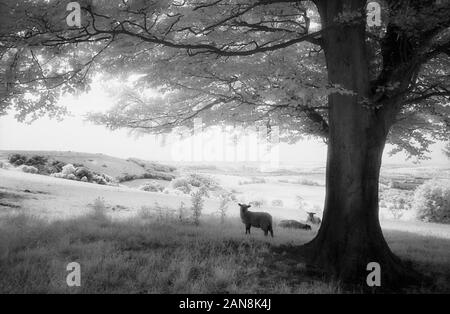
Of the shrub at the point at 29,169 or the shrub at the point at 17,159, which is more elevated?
the shrub at the point at 17,159

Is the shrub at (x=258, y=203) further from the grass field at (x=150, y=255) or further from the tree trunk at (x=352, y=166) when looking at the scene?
the tree trunk at (x=352, y=166)

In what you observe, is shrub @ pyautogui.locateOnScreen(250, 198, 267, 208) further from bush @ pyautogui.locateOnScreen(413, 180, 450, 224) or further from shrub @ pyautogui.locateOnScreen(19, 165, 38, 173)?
shrub @ pyautogui.locateOnScreen(19, 165, 38, 173)

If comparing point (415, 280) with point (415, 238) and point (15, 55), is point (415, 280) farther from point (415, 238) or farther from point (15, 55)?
point (15, 55)

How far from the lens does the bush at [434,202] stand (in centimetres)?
2150

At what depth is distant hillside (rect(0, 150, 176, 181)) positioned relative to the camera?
3058 centimetres

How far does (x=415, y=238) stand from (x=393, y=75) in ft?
27.5

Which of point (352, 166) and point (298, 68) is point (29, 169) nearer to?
point (298, 68)

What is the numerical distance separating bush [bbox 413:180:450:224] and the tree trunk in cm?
1626

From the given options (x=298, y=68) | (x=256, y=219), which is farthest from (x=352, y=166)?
(x=256, y=219)

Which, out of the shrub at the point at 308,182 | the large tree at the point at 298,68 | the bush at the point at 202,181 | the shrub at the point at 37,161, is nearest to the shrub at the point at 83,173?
the shrub at the point at 37,161

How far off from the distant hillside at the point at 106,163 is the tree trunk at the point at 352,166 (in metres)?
25.4

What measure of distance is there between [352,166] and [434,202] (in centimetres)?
1790
